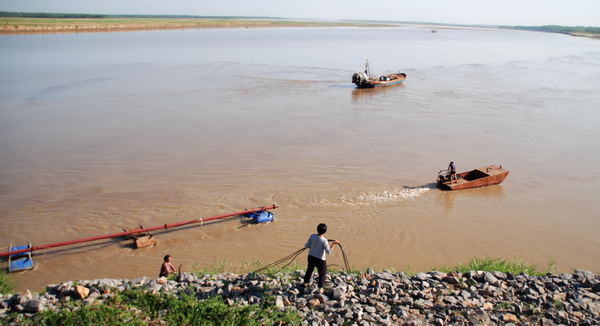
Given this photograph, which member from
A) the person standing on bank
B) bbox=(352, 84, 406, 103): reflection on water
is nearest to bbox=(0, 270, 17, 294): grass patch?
the person standing on bank

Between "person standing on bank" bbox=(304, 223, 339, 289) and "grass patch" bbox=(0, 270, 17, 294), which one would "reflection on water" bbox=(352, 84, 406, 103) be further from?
"grass patch" bbox=(0, 270, 17, 294)

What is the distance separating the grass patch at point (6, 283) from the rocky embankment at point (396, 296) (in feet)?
4.70

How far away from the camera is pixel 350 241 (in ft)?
33.3

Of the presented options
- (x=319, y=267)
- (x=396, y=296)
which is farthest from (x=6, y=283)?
(x=396, y=296)

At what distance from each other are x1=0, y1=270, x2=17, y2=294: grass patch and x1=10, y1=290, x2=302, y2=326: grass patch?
7.66 ft

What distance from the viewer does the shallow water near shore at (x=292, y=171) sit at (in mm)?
9930

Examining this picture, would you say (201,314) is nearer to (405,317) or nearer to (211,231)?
(405,317)

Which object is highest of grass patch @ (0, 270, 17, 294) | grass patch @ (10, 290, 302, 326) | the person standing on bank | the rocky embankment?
the person standing on bank

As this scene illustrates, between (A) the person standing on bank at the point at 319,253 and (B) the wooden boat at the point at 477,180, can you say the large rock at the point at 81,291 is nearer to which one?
(A) the person standing on bank at the point at 319,253

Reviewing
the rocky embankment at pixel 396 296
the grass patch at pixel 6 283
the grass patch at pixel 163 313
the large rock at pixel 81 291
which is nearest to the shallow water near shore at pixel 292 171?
the grass patch at pixel 6 283

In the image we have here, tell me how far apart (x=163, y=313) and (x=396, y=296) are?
136 inches

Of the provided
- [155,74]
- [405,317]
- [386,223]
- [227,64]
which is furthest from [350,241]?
[227,64]

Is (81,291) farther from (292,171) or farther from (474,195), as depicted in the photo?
(474,195)

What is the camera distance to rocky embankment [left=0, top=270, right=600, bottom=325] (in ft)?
19.8
